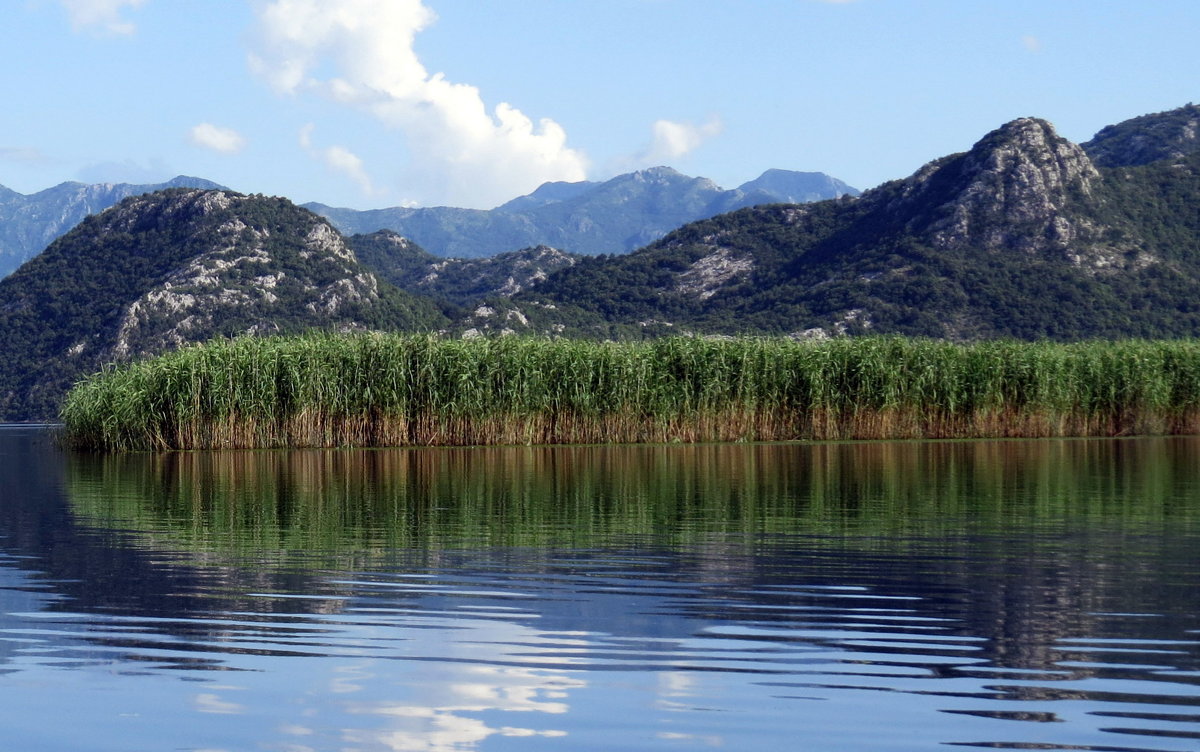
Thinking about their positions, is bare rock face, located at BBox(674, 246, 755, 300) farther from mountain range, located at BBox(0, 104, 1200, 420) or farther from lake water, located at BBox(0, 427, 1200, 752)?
lake water, located at BBox(0, 427, 1200, 752)

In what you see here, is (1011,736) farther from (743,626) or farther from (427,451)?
(427,451)

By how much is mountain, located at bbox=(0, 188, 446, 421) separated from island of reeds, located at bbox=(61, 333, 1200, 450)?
80150 mm

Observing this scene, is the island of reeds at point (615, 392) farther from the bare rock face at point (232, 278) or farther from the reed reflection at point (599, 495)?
the bare rock face at point (232, 278)

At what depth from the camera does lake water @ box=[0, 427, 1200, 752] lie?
19.7 ft

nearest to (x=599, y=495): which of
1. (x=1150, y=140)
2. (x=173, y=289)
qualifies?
(x=173, y=289)

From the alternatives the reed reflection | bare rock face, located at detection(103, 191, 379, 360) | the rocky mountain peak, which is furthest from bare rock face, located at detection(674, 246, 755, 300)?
the reed reflection

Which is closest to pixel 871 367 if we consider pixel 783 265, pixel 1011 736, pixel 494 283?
pixel 1011 736

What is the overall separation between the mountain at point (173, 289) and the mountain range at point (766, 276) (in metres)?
0.26

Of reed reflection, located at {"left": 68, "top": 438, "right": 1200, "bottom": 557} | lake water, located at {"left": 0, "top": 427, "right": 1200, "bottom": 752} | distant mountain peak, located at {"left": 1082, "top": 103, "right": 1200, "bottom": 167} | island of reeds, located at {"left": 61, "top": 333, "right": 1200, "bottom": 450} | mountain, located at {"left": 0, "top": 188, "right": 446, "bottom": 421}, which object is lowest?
lake water, located at {"left": 0, "top": 427, "right": 1200, "bottom": 752}

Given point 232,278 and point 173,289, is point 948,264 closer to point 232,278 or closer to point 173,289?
point 232,278

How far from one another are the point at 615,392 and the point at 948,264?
99483 mm

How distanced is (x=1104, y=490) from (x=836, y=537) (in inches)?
320

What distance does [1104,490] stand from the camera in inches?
760

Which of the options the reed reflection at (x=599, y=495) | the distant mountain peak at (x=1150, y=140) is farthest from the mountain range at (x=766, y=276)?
the reed reflection at (x=599, y=495)
